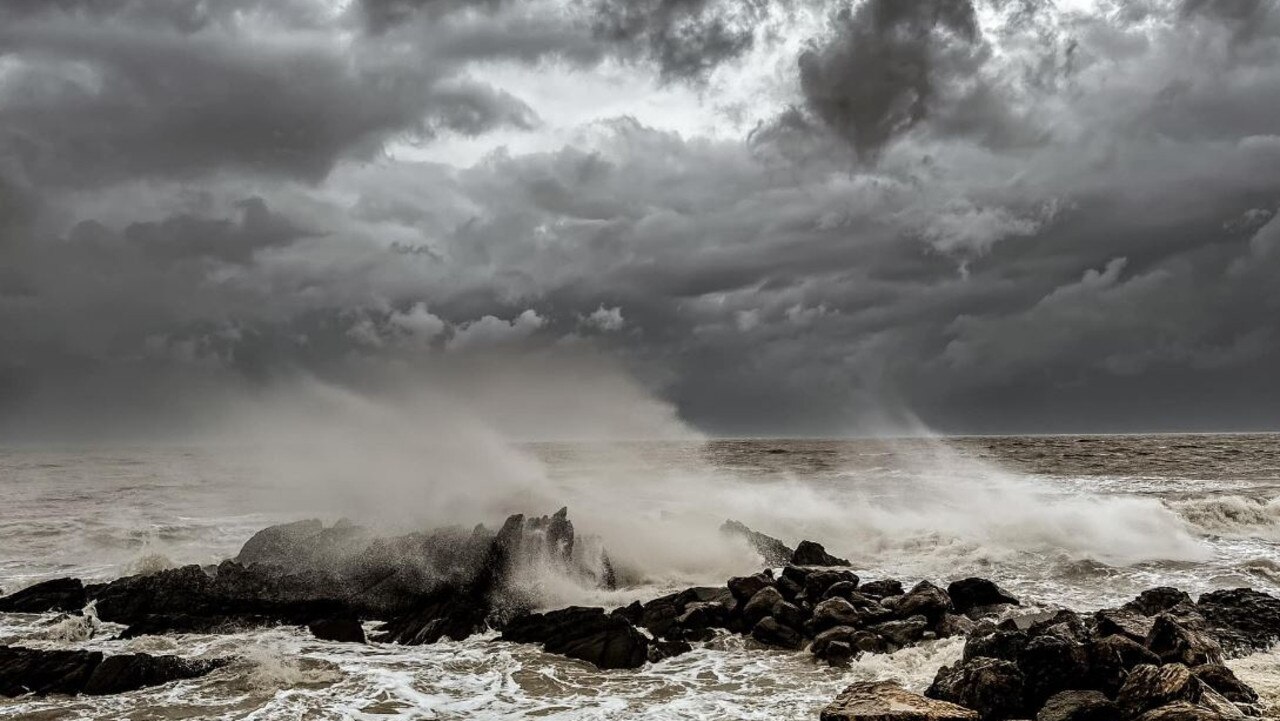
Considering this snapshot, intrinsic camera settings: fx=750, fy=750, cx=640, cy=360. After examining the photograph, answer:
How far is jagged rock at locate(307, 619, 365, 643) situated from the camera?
14.7m

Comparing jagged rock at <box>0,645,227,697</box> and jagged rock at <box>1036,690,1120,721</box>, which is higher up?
jagged rock at <box>1036,690,1120,721</box>

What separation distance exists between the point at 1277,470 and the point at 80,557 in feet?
217

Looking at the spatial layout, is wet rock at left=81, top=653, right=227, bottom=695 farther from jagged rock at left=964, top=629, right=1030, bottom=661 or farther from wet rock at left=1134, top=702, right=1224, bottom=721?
wet rock at left=1134, top=702, right=1224, bottom=721

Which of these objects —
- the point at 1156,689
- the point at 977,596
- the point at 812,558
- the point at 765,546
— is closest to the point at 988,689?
the point at 1156,689

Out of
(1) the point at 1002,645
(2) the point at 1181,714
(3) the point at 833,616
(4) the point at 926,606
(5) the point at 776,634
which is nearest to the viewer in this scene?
(2) the point at 1181,714

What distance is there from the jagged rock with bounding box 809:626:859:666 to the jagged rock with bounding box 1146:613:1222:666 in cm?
439

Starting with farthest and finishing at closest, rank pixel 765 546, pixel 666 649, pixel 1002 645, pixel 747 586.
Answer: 1. pixel 765 546
2. pixel 747 586
3. pixel 666 649
4. pixel 1002 645

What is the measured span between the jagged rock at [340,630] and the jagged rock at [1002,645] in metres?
11.0

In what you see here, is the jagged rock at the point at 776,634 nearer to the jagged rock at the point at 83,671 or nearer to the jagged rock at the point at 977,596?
the jagged rock at the point at 977,596

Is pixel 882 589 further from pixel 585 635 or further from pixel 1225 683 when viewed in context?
pixel 1225 683

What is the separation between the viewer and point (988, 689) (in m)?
9.62

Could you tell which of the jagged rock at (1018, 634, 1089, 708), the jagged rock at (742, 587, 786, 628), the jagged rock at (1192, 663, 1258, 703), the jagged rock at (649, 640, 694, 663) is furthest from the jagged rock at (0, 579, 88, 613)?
the jagged rock at (1192, 663, 1258, 703)

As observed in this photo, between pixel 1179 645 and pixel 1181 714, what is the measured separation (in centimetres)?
318

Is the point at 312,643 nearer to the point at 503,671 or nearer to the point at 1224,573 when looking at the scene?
the point at 503,671
